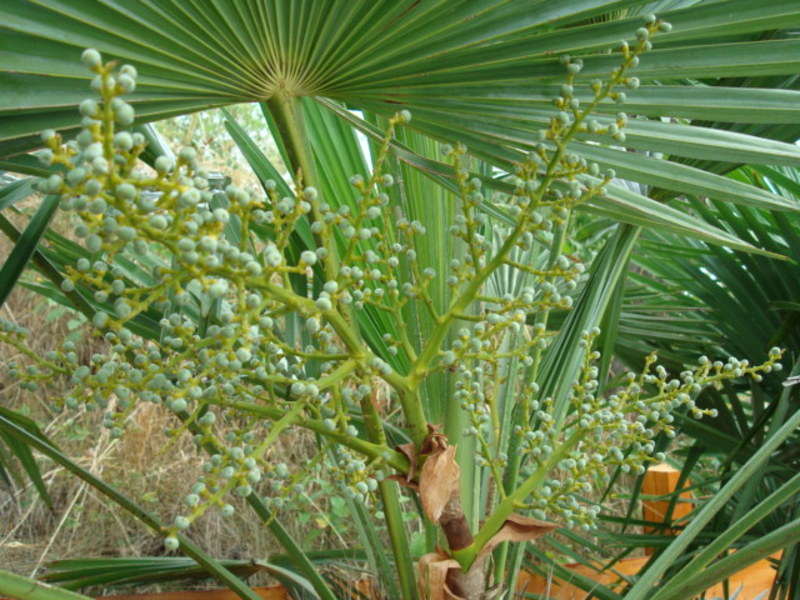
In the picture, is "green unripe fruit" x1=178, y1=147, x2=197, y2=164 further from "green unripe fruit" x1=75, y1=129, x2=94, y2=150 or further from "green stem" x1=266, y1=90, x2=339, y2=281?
"green stem" x1=266, y1=90, x2=339, y2=281

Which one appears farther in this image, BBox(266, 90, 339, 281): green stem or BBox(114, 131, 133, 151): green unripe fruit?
BBox(266, 90, 339, 281): green stem

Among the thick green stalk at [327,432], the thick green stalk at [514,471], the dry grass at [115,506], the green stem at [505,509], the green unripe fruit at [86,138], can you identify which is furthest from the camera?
the dry grass at [115,506]

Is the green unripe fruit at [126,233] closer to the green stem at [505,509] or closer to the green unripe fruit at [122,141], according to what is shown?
the green unripe fruit at [122,141]

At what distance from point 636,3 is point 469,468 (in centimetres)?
57

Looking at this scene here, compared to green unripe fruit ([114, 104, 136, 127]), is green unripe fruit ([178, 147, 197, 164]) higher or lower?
lower

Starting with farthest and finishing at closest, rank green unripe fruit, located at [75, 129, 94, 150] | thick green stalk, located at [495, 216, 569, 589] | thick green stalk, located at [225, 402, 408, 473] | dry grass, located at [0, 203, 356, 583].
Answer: dry grass, located at [0, 203, 356, 583]
thick green stalk, located at [495, 216, 569, 589]
thick green stalk, located at [225, 402, 408, 473]
green unripe fruit, located at [75, 129, 94, 150]

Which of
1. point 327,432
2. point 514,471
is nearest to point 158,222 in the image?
point 327,432

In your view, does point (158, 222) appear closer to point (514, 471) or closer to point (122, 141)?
point (122, 141)

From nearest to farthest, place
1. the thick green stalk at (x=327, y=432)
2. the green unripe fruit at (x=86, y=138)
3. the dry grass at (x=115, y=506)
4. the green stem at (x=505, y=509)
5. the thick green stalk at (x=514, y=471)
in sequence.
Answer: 1. the green unripe fruit at (x=86, y=138)
2. the thick green stalk at (x=327, y=432)
3. the green stem at (x=505, y=509)
4. the thick green stalk at (x=514, y=471)
5. the dry grass at (x=115, y=506)

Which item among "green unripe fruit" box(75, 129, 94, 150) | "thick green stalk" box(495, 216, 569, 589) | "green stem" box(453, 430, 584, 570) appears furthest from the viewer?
"thick green stalk" box(495, 216, 569, 589)

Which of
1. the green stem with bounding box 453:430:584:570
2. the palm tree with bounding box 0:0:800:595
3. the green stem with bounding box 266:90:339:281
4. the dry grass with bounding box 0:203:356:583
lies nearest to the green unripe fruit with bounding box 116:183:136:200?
the palm tree with bounding box 0:0:800:595

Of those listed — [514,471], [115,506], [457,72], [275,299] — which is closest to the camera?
[275,299]

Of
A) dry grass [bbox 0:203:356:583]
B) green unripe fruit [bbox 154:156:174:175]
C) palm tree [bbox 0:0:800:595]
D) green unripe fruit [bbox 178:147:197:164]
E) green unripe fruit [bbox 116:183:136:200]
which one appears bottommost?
dry grass [bbox 0:203:356:583]

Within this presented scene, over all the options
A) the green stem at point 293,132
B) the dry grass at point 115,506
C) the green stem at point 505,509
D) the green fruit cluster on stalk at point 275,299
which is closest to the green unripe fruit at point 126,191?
the green fruit cluster on stalk at point 275,299
